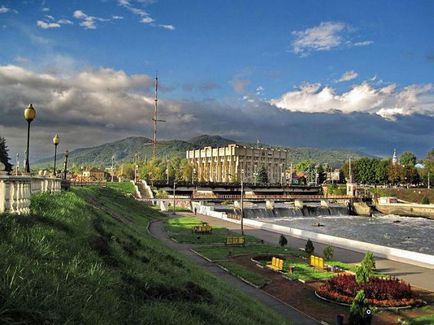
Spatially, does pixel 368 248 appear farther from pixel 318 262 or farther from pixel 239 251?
pixel 239 251

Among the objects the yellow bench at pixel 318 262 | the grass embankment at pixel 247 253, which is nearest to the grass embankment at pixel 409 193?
the grass embankment at pixel 247 253

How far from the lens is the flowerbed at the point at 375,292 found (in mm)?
20406

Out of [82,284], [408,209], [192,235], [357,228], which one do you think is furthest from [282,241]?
[408,209]

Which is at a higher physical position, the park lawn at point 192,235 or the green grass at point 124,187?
the green grass at point 124,187

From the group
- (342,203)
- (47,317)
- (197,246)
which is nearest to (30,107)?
(47,317)

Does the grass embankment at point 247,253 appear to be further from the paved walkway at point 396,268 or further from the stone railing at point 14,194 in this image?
the stone railing at point 14,194

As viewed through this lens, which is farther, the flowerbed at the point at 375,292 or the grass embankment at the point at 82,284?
the flowerbed at the point at 375,292

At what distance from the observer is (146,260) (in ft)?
47.0

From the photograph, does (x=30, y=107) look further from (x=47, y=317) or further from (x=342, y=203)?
(x=342, y=203)

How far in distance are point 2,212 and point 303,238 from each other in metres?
40.6

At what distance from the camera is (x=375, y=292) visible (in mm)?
21062

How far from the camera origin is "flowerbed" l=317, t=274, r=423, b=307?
20.4m

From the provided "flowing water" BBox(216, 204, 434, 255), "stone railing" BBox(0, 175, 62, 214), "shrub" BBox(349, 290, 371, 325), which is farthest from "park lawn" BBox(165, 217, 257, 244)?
"stone railing" BBox(0, 175, 62, 214)

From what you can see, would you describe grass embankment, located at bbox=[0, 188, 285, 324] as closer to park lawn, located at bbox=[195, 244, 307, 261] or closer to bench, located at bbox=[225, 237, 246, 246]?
park lawn, located at bbox=[195, 244, 307, 261]
